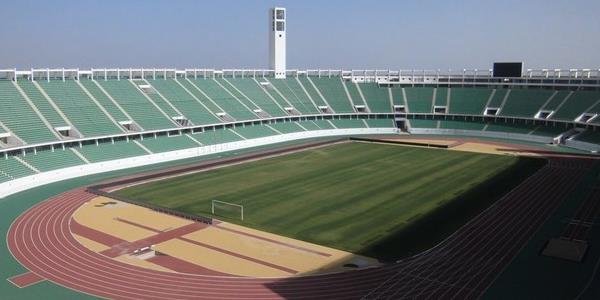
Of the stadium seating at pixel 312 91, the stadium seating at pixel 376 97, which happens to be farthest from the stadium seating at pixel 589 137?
the stadium seating at pixel 312 91

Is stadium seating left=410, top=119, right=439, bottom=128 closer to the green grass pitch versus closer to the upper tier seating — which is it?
the upper tier seating

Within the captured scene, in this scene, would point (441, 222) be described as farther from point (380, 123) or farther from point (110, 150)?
point (380, 123)

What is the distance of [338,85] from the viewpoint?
80.5m

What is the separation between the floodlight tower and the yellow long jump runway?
169 ft

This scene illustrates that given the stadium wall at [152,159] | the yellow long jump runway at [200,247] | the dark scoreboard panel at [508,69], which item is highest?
the dark scoreboard panel at [508,69]

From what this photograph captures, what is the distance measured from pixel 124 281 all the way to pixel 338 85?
6394 cm

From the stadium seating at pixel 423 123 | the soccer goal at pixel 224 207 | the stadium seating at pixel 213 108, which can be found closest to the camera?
the soccer goal at pixel 224 207

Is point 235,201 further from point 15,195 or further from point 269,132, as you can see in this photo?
point 269,132

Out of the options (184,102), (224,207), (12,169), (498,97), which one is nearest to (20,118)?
(12,169)

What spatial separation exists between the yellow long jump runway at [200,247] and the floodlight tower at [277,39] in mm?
51452

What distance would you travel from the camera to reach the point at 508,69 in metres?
74.4

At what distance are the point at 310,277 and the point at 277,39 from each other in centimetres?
6116

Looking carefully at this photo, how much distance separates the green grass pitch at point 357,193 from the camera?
25.8 meters

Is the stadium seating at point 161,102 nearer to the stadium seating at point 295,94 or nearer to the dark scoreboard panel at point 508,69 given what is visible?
the stadium seating at point 295,94
